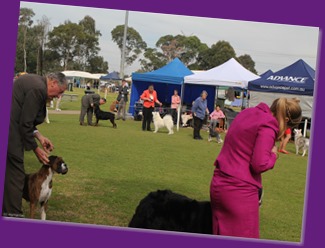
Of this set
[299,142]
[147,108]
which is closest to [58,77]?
[299,142]

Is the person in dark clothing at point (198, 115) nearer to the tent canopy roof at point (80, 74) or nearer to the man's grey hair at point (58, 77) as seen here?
the tent canopy roof at point (80, 74)

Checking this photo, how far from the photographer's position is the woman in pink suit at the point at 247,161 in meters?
2.92

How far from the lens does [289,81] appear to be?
25.5 ft

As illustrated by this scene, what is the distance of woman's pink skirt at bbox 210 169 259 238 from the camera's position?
3.07 m

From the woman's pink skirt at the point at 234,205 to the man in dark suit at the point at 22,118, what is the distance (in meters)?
1.89

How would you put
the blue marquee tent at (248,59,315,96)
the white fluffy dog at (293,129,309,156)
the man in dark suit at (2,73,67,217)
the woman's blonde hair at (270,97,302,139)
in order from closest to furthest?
1. the woman's blonde hair at (270,97,302,139)
2. the man in dark suit at (2,73,67,217)
3. the blue marquee tent at (248,59,315,96)
4. the white fluffy dog at (293,129,309,156)

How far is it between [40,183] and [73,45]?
2.23m

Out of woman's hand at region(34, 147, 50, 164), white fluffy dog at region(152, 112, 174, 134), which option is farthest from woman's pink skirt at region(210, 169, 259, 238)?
white fluffy dog at region(152, 112, 174, 134)

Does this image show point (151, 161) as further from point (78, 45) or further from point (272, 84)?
point (78, 45)

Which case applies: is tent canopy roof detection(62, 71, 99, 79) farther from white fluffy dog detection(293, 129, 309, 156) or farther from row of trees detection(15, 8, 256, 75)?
white fluffy dog detection(293, 129, 309, 156)

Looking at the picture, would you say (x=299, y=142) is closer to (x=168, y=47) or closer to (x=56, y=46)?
(x=168, y=47)

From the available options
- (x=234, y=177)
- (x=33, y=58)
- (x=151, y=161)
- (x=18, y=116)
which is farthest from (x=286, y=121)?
(x=151, y=161)

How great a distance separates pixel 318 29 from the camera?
3859 mm

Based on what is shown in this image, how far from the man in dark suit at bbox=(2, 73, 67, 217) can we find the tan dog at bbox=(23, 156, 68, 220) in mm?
263
